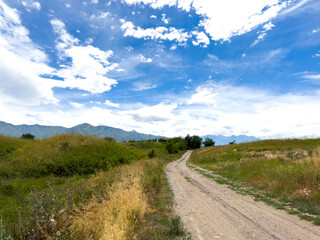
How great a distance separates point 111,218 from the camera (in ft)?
16.4

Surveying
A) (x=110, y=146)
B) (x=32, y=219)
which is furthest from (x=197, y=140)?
(x=32, y=219)

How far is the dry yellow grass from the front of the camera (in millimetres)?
4375

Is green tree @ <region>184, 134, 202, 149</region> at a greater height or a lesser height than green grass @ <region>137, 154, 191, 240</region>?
greater

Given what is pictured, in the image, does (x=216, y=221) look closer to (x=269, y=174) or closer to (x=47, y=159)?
(x=269, y=174)

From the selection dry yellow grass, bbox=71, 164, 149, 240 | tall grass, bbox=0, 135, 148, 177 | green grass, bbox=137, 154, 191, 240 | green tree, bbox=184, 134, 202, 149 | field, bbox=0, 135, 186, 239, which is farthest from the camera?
green tree, bbox=184, 134, 202, 149

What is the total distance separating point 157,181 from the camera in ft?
39.1

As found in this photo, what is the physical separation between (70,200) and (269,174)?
12624 mm

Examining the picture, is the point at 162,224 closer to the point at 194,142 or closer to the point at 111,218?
the point at 111,218

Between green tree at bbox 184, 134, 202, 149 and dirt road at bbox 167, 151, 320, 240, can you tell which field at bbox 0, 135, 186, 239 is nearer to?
dirt road at bbox 167, 151, 320, 240

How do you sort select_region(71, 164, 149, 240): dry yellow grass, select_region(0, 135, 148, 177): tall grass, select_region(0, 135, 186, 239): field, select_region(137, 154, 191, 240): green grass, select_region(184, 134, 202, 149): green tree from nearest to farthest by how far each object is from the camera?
select_region(0, 135, 186, 239): field, select_region(71, 164, 149, 240): dry yellow grass, select_region(137, 154, 191, 240): green grass, select_region(0, 135, 148, 177): tall grass, select_region(184, 134, 202, 149): green tree

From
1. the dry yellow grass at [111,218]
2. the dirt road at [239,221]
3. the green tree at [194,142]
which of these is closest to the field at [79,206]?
the dry yellow grass at [111,218]

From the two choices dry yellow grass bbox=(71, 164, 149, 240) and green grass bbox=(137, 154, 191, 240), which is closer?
dry yellow grass bbox=(71, 164, 149, 240)

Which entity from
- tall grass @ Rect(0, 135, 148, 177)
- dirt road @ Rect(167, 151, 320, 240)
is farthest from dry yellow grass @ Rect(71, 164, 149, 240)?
tall grass @ Rect(0, 135, 148, 177)

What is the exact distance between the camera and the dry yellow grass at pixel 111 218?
438cm
